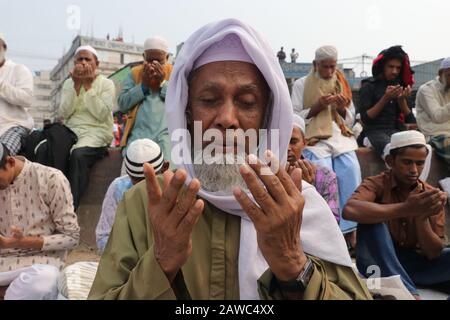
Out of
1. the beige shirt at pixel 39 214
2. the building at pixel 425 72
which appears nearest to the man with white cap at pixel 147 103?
the beige shirt at pixel 39 214

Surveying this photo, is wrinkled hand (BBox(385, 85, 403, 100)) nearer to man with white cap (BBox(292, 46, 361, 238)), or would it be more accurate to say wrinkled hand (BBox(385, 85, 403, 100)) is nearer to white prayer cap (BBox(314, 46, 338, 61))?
man with white cap (BBox(292, 46, 361, 238))

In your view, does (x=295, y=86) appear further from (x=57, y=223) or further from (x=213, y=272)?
(x=213, y=272)

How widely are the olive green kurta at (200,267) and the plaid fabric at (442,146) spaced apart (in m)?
4.97

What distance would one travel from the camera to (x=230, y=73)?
6.02 feet

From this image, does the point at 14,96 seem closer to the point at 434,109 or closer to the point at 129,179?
the point at 129,179

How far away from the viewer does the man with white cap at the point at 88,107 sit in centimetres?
562

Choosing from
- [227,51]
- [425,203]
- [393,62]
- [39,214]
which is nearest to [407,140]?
[425,203]

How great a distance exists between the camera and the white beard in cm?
175

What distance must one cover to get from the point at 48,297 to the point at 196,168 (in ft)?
7.74

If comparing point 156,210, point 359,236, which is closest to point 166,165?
point 359,236

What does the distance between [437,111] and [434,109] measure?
0.17 ft

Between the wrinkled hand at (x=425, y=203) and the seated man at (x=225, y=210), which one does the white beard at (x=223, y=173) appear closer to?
the seated man at (x=225, y=210)

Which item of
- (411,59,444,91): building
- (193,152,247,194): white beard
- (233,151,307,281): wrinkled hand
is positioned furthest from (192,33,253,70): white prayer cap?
(411,59,444,91): building

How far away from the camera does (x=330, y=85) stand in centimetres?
571
